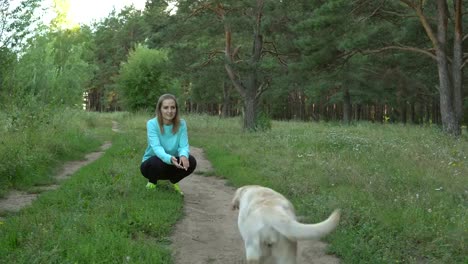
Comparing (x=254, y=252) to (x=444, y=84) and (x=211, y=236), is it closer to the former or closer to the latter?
(x=211, y=236)

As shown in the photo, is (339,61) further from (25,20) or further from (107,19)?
(107,19)

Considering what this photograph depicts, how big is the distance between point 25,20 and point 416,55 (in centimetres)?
2379

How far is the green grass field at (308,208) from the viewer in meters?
4.78

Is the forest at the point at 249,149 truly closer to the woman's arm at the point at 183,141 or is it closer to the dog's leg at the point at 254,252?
the woman's arm at the point at 183,141

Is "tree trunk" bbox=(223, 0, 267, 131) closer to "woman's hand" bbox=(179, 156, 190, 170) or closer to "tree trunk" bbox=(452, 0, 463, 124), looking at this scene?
"tree trunk" bbox=(452, 0, 463, 124)

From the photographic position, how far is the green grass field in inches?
188

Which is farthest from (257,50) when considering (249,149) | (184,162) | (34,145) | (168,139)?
(184,162)

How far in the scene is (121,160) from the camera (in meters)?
11.0

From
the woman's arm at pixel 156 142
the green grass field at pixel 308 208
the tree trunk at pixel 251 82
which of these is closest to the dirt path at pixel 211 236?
the green grass field at pixel 308 208

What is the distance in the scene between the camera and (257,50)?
75.2ft

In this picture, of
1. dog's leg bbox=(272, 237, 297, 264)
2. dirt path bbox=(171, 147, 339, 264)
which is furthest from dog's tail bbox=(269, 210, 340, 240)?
dirt path bbox=(171, 147, 339, 264)

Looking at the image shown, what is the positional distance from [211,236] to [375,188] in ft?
9.70

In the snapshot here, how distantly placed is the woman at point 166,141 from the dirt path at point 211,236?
62 cm

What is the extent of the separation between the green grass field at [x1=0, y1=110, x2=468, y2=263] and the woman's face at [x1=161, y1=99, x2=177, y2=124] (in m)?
1.27
